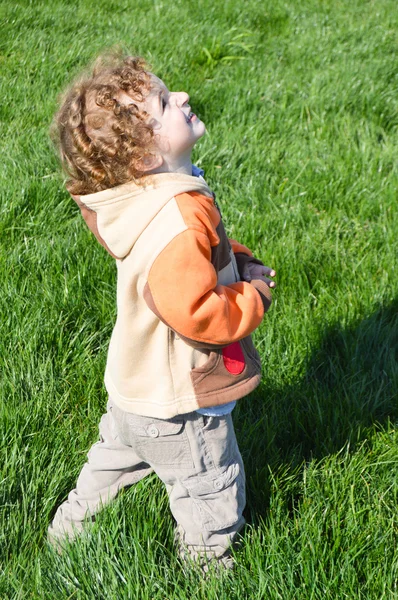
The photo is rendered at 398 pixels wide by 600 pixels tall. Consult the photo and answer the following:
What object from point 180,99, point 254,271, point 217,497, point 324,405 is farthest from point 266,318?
point 180,99

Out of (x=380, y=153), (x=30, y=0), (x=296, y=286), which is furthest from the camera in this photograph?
(x=30, y=0)

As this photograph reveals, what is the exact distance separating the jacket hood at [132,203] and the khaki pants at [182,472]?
478mm

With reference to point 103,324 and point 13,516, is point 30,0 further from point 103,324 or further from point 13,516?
point 13,516

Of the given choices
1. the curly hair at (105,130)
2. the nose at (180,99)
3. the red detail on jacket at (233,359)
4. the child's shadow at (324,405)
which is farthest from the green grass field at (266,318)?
the nose at (180,99)

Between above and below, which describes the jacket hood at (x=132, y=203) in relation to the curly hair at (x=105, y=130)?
below

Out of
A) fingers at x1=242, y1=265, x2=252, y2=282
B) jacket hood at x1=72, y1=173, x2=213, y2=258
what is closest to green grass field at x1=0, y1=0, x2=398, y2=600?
fingers at x1=242, y1=265, x2=252, y2=282

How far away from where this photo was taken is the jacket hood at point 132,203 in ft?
5.37

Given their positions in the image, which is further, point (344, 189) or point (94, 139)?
point (344, 189)

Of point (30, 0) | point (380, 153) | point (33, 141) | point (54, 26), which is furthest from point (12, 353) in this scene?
point (30, 0)

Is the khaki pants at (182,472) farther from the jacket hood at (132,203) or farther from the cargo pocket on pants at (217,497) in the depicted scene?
the jacket hood at (132,203)

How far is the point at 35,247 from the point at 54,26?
246 cm

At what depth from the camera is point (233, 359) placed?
1.79m

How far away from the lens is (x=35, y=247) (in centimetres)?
307

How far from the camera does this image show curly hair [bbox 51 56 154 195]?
163cm
